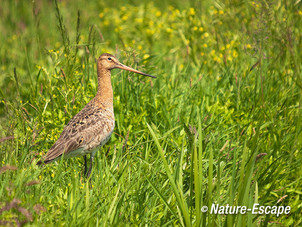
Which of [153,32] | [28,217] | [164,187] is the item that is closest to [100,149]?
[164,187]

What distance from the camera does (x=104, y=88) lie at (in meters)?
4.68

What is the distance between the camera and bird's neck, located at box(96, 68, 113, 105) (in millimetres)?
4578

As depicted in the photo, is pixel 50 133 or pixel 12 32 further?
pixel 12 32

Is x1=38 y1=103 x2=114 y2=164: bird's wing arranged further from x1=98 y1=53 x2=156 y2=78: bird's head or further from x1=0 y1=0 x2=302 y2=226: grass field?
x1=98 y1=53 x2=156 y2=78: bird's head

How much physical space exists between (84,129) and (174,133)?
929mm

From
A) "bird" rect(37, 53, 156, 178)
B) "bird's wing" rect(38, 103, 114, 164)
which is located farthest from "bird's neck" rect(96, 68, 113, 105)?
"bird's wing" rect(38, 103, 114, 164)

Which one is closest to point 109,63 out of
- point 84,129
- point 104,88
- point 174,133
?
point 104,88

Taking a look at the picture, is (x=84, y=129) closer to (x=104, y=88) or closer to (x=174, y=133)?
(x=104, y=88)

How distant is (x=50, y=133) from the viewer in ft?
14.7

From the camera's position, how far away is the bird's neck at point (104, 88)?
180 inches

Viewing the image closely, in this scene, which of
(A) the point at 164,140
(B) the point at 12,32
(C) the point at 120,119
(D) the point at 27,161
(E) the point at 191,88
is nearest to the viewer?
(D) the point at 27,161

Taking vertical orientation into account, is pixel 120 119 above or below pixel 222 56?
below

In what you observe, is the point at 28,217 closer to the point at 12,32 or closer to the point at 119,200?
the point at 119,200

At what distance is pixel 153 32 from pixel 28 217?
17.8 feet
